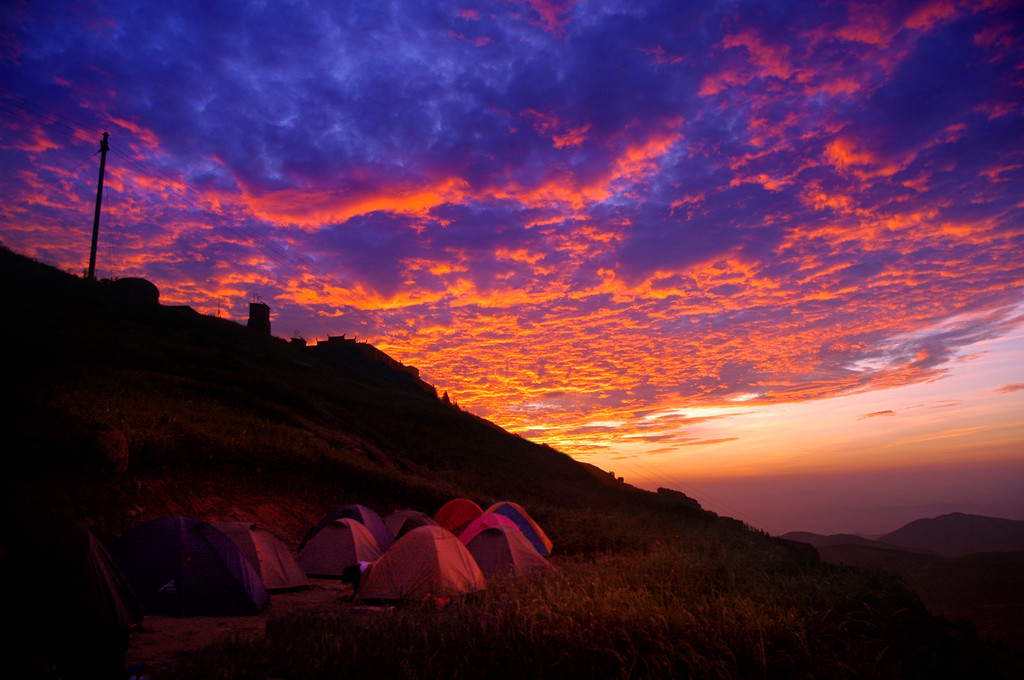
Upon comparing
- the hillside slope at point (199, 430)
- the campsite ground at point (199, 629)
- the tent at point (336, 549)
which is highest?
the hillside slope at point (199, 430)

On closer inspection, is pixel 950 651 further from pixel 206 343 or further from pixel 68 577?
pixel 206 343

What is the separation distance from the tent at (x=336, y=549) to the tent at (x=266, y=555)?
140cm

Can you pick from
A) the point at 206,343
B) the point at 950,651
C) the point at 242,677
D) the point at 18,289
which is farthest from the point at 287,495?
the point at 18,289

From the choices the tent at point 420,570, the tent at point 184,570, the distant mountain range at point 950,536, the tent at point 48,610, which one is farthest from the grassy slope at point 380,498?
the distant mountain range at point 950,536

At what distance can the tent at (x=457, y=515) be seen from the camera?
77.4 ft

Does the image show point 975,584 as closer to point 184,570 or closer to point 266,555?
point 266,555

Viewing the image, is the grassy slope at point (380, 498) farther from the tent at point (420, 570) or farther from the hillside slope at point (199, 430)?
the tent at point (420, 570)

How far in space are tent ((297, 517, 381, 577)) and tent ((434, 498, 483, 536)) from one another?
19.9ft

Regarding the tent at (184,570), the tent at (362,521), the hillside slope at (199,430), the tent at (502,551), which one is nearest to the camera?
the tent at (184,570)

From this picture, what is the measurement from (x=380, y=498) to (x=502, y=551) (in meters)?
13.4

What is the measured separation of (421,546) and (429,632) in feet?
18.6

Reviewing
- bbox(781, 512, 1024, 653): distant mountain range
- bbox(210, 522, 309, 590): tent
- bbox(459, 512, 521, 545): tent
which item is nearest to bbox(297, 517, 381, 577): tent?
bbox(210, 522, 309, 590): tent

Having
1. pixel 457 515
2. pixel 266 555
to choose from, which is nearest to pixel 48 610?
pixel 266 555

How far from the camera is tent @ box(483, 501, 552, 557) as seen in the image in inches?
870
